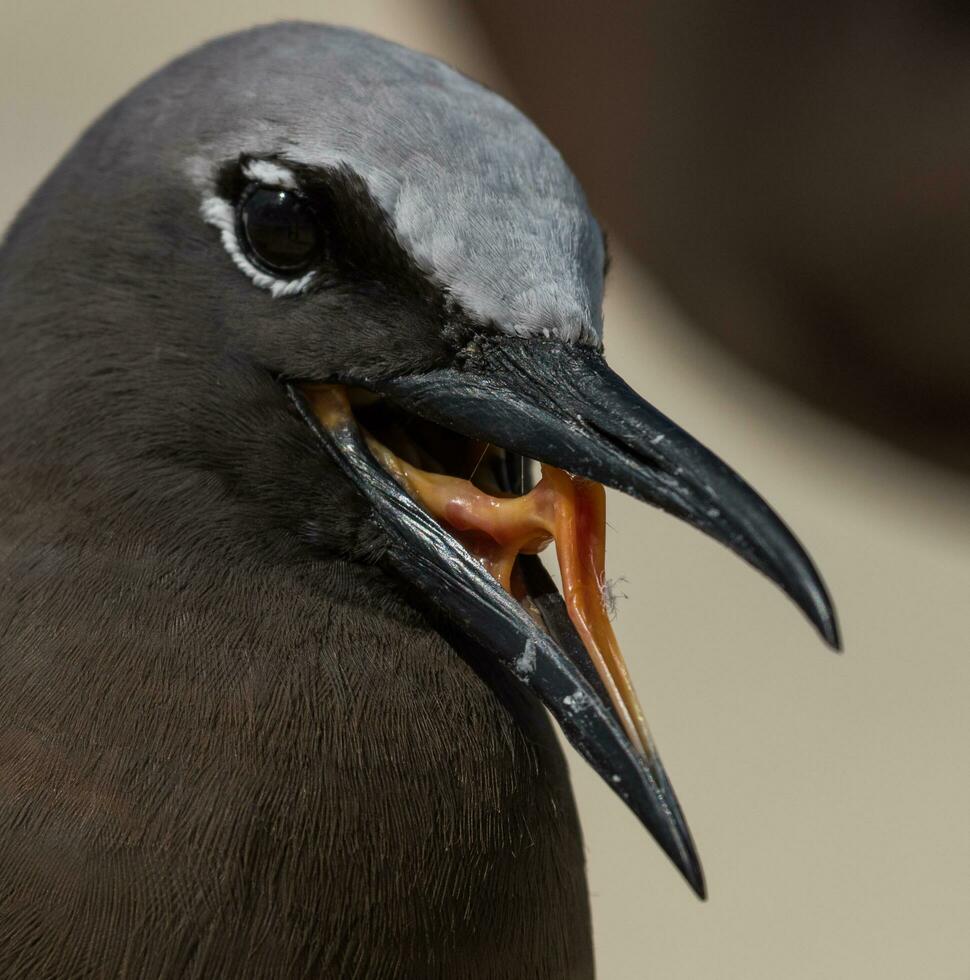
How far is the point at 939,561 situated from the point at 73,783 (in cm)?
388

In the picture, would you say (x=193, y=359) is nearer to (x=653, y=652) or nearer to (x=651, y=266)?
(x=651, y=266)

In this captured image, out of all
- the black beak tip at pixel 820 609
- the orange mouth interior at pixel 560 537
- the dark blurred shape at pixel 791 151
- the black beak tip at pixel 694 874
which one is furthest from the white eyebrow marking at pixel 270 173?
the dark blurred shape at pixel 791 151

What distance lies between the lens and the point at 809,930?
396cm

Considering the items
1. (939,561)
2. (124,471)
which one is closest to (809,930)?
(939,561)

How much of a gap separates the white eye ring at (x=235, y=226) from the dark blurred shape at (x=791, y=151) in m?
1.74

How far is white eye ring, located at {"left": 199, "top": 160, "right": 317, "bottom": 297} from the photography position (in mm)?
1582

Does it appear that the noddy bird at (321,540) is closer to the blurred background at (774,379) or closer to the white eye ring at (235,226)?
the white eye ring at (235,226)

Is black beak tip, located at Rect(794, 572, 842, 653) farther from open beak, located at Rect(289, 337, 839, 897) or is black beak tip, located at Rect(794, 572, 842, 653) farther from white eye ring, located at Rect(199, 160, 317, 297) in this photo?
white eye ring, located at Rect(199, 160, 317, 297)

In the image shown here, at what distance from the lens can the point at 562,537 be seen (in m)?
1.47

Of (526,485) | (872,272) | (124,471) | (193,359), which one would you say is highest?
(872,272)

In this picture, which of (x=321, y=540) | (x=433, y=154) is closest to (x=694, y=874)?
(x=321, y=540)

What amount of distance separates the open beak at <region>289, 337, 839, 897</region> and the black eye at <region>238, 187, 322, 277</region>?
14cm

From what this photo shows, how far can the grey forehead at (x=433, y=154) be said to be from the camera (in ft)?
4.92

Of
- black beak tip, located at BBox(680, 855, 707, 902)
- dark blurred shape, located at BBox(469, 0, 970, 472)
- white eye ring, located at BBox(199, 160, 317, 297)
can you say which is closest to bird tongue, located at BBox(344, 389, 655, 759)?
black beak tip, located at BBox(680, 855, 707, 902)
